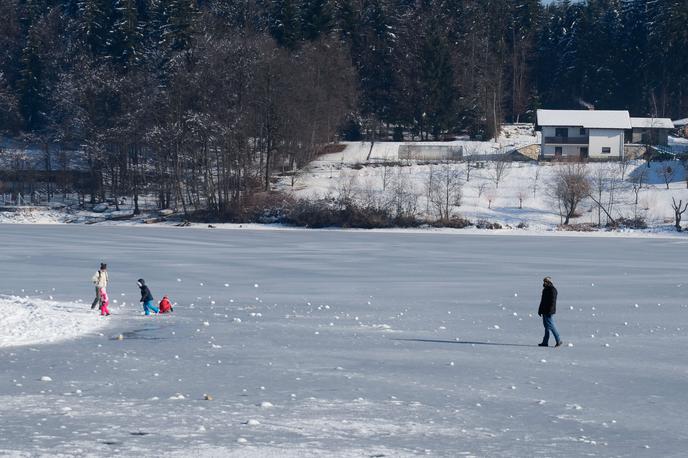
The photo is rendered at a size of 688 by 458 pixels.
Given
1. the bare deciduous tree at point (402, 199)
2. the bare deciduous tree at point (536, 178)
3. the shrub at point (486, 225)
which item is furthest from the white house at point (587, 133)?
the shrub at point (486, 225)

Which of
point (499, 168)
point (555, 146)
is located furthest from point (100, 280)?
point (555, 146)

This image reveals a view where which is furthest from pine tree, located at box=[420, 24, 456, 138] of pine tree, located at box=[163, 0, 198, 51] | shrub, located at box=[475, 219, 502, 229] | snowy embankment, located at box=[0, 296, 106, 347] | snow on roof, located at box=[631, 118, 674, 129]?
snowy embankment, located at box=[0, 296, 106, 347]

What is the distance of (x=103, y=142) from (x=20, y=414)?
62.4 m

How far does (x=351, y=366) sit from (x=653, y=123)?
76.1 meters

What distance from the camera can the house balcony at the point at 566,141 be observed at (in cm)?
8481

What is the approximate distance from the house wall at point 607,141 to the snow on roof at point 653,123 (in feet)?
14.1

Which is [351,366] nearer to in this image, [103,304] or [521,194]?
[103,304]

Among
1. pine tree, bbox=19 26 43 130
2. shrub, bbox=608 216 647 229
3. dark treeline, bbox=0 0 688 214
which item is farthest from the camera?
pine tree, bbox=19 26 43 130

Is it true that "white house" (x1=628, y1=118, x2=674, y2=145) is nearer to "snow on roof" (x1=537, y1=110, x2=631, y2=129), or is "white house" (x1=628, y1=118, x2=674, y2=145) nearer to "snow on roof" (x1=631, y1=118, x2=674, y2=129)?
"snow on roof" (x1=631, y1=118, x2=674, y2=129)

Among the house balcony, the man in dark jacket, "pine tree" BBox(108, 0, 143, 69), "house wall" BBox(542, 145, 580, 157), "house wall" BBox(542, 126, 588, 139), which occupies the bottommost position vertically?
the man in dark jacket

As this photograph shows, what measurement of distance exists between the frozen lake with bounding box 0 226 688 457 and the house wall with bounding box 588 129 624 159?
51.8m

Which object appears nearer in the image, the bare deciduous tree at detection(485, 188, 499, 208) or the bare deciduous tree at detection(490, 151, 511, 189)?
the bare deciduous tree at detection(485, 188, 499, 208)

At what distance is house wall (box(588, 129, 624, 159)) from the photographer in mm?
84438

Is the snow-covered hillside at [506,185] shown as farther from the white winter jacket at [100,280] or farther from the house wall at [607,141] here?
the white winter jacket at [100,280]
